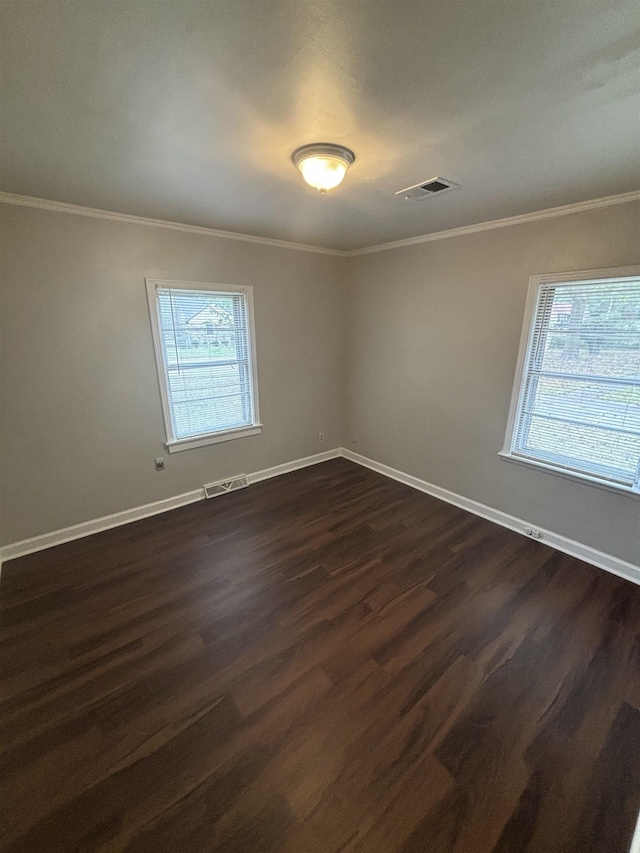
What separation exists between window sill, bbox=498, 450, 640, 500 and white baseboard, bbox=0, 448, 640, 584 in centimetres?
50

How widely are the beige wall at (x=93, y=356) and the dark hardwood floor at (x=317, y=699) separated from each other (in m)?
0.56

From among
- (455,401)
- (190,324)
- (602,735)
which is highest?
(190,324)

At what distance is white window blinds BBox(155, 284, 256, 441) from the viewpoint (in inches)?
121

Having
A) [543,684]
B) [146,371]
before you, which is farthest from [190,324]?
[543,684]

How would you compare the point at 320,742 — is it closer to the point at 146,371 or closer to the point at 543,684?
the point at 543,684

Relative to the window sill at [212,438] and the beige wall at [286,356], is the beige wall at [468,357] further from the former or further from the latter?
the window sill at [212,438]

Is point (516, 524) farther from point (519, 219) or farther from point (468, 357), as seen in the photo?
point (519, 219)

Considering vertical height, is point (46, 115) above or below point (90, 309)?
above

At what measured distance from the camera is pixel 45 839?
119 centimetres

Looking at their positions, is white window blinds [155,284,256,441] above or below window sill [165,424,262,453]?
above

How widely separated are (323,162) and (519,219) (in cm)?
183

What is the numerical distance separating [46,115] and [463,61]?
1.61 meters

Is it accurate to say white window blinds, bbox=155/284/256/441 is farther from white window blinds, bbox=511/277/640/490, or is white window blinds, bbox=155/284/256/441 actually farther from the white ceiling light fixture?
white window blinds, bbox=511/277/640/490

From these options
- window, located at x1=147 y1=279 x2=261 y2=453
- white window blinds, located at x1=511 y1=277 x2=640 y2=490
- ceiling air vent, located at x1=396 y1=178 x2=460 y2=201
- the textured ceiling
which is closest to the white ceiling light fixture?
the textured ceiling
